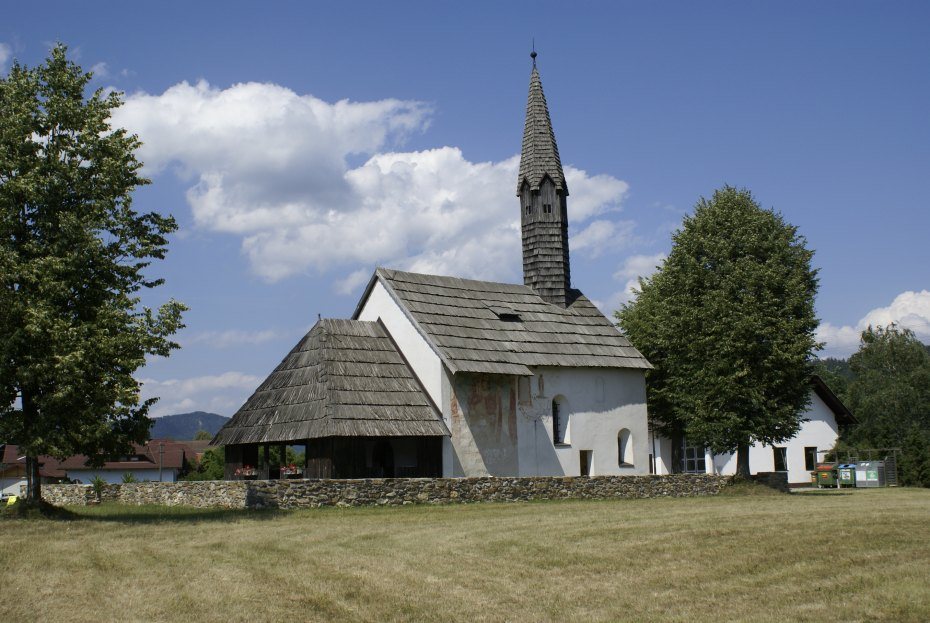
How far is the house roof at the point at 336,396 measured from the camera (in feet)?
92.1

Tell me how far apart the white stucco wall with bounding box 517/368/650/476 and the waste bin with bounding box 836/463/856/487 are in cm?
1144

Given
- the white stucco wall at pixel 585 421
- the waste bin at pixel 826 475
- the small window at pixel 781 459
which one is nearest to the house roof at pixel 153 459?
the white stucco wall at pixel 585 421

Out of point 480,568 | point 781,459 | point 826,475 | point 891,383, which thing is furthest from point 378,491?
point 891,383

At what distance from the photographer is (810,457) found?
4666 cm

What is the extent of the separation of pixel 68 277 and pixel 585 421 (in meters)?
21.1

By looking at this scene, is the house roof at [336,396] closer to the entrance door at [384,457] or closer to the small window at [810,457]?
the entrance door at [384,457]

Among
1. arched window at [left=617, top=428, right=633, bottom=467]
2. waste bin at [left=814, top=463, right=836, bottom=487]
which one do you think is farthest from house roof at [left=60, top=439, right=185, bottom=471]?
waste bin at [left=814, top=463, right=836, bottom=487]

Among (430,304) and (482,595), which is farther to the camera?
(430,304)

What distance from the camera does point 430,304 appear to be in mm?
34000

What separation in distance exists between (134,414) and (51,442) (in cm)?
233

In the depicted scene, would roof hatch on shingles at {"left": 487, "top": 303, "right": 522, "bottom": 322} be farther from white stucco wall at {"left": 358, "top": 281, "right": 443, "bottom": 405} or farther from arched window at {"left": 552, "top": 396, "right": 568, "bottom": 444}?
white stucco wall at {"left": 358, "top": 281, "right": 443, "bottom": 405}

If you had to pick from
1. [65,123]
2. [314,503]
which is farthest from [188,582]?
[65,123]

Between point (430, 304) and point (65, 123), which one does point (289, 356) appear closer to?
point (430, 304)

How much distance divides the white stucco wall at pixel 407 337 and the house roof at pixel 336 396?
0.38 meters
